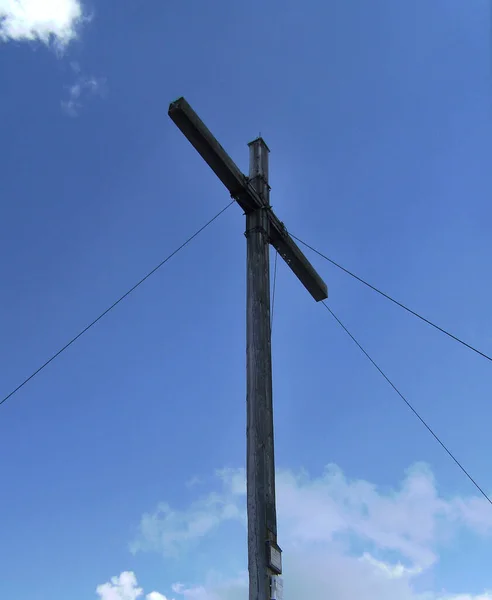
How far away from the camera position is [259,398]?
5.52 metres

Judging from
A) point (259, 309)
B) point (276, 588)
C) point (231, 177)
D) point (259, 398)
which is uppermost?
point (231, 177)

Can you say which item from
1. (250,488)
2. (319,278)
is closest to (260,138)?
(319,278)

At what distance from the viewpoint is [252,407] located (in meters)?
5.48

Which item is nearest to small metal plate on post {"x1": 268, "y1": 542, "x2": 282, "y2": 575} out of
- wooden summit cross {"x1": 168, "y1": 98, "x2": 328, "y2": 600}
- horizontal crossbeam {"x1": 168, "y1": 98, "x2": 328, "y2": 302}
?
wooden summit cross {"x1": 168, "y1": 98, "x2": 328, "y2": 600}

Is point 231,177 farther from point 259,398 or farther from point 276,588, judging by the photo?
point 276,588

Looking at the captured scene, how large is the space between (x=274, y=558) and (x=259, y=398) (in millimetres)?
1301

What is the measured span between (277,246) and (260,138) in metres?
1.25

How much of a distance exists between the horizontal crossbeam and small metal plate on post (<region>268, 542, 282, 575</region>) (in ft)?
11.0

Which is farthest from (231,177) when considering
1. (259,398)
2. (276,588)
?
(276,588)

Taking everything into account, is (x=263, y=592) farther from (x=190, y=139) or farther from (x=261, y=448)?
(x=190, y=139)

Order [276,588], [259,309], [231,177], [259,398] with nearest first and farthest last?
[276,588], [259,398], [259,309], [231,177]

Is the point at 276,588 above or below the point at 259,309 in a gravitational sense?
below

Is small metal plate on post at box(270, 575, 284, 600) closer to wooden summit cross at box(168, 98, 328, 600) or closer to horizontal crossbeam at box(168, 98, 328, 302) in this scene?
wooden summit cross at box(168, 98, 328, 600)

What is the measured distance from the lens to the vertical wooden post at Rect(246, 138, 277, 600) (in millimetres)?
4855
